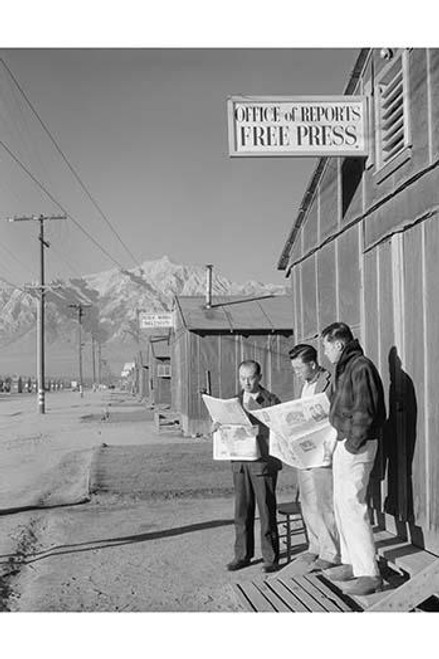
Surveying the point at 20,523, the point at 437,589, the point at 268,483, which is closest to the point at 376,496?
the point at 268,483

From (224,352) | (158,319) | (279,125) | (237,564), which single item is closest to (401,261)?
(279,125)

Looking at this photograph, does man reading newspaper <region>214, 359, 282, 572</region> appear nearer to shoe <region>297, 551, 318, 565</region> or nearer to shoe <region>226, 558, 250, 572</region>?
shoe <region>226, 558, 250, 572</region>

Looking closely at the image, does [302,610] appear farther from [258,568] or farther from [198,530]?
[198,530]

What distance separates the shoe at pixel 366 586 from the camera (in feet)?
18.6

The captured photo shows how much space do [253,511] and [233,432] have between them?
2.36 ft

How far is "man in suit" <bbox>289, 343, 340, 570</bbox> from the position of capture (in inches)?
260

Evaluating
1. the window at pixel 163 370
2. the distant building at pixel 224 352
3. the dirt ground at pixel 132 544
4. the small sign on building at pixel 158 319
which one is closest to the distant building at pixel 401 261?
the dirt ground at pixel 132 544

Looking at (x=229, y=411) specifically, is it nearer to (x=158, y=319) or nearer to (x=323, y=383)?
(x=323, y=383)

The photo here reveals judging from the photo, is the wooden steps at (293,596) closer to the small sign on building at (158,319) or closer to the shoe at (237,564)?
the shoe at (237,564)

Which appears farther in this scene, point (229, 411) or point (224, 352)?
point (224, 352)

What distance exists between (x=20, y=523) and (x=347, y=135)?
5846mm

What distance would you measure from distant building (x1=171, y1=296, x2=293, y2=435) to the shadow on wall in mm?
15187

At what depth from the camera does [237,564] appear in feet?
23.7

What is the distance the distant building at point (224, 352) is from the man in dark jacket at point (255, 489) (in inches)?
572
